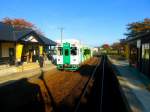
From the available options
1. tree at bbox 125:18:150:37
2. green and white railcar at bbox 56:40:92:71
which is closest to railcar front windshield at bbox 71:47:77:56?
green and white railcar at bbox 56:40:92:71

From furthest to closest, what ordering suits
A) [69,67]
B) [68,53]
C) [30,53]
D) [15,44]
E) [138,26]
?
[138,26], [30,53], [15,44], [69,67], [68,53]

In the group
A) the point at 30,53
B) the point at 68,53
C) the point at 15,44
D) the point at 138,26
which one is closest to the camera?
the point at 68,53

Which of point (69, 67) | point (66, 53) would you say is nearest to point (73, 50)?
point (66, 53)

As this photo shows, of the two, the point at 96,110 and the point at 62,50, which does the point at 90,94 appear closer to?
the point at 96,110

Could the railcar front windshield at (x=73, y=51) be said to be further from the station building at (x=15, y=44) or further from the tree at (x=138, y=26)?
the tree at (x=138, y=26)

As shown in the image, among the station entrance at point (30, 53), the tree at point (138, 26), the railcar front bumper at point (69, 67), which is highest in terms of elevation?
the tree at point (138, 26)

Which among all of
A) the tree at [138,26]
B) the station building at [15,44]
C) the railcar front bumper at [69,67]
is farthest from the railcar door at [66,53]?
the tree at [138,26]

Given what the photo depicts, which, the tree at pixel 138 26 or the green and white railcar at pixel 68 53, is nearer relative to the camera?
the green and white railcar at pixel 68 53

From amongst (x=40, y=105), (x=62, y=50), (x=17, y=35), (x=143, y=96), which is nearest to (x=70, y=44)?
(x=62, y=50)

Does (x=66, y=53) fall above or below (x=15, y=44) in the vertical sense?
below

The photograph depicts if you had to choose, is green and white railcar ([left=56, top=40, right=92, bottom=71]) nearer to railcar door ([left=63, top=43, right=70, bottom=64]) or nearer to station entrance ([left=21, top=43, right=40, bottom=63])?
railcar door ([left=63, top=43, right=70, bottom=64])

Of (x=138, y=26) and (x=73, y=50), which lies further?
(x=138, y=26)

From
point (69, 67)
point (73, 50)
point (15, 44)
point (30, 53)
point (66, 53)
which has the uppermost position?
point (15, 44)

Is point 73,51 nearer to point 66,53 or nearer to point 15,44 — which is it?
point 66,53
